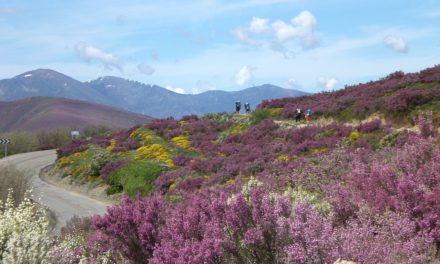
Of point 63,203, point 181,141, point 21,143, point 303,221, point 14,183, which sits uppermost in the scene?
point 303,221

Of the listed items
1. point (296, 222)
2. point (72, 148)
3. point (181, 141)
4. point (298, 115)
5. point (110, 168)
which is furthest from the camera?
point (72, 148)

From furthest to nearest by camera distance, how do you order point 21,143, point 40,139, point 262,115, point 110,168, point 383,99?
point 40,139 < point 21,143 < point 262,115 < point 110,168 < point 383,99

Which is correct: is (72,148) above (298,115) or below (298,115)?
below

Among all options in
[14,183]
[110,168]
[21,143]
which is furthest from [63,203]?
[21,143]

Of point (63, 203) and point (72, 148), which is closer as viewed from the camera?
point (63, 203)

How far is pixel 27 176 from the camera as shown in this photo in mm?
21406

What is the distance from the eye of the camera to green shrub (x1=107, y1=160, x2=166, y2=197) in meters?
23.9

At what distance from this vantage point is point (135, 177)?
25422mm

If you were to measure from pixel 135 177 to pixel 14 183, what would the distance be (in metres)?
6.88

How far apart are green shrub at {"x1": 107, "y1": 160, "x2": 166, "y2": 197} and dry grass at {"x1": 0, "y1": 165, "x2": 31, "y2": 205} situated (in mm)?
4883

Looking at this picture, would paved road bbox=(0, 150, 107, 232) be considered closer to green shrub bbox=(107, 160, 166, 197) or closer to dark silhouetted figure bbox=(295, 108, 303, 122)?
green shrub bbox=(107, 160, 166, 197)

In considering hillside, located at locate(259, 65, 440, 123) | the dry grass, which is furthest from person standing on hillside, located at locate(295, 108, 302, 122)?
the dry grass

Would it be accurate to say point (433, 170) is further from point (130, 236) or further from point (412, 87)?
point (412, 87)

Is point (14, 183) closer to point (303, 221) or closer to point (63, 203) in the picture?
point (63, 203)
